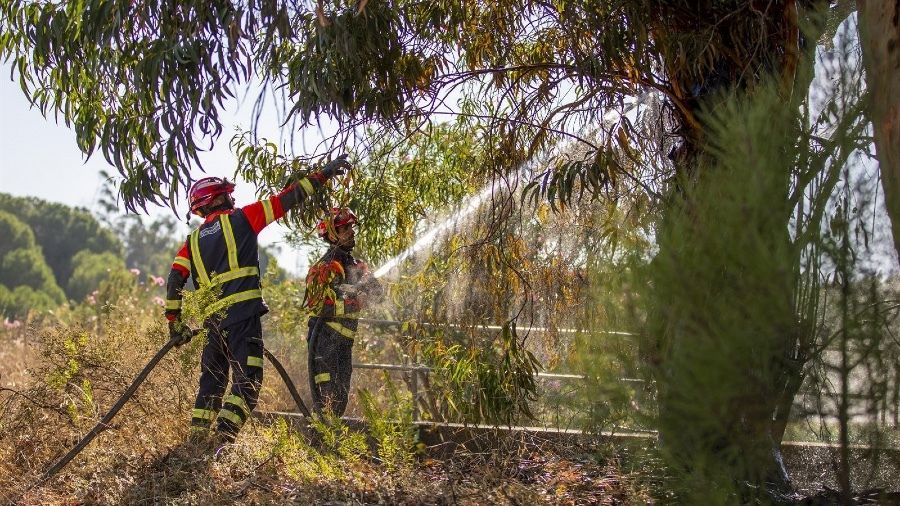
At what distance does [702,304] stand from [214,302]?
3.62 m

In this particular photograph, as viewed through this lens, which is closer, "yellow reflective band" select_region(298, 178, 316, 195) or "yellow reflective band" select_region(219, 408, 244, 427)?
"yellow reflective band" select_region(219, 408, 244, 427)

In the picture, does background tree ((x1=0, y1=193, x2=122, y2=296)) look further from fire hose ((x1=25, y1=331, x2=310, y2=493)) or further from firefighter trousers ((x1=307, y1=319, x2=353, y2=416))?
fire hose ((x1=25, y1=331, x2=310, y2=493))

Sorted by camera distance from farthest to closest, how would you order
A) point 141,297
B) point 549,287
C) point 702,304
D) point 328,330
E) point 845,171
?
point 141,297 < point 328,330 < point 549,287 < point 845,171 < point 702,304

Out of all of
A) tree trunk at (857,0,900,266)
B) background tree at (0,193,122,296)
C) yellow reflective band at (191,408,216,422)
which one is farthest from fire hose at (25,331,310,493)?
background tree at (0,193,122,296)

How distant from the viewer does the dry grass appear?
4848 millimetres

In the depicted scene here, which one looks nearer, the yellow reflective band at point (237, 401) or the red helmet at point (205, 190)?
the yellow reflective band at point (237, 401)

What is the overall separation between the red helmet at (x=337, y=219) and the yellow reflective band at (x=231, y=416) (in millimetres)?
1390

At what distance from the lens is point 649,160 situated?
6797mm

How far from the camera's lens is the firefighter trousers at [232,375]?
6.44 meters

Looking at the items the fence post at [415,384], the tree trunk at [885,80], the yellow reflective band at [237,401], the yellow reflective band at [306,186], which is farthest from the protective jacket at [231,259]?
the tree trunk at [885,80]

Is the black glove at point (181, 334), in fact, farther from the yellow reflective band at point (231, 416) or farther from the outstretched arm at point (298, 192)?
the outstretched arm at point (298, 192)

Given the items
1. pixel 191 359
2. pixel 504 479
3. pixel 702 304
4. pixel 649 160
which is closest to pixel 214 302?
pixel 191 359

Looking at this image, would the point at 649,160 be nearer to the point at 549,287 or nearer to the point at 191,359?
the point at 549,287

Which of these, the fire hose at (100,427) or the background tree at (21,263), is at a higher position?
the background tree at (21,263)
